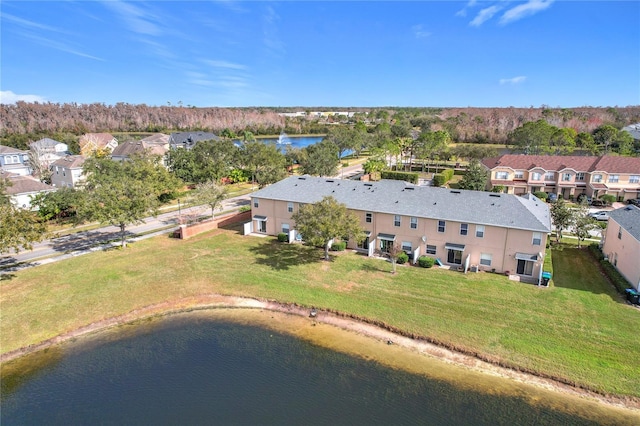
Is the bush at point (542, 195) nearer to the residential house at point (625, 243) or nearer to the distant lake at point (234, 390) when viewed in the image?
the residential house at point (625, 243)

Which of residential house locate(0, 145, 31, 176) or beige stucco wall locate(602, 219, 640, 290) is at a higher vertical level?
residential house locate(0, 145, 31, 176)

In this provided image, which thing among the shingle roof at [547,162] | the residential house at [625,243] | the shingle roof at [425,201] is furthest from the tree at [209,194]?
the shingle roof at [547,162]

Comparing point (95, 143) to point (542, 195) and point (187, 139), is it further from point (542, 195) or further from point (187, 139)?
point (542, 195)

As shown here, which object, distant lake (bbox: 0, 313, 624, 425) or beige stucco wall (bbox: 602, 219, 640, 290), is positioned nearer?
distant lake (bbox: 0, 313, 624, 425)

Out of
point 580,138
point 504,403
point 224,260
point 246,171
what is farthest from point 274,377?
point 580,138

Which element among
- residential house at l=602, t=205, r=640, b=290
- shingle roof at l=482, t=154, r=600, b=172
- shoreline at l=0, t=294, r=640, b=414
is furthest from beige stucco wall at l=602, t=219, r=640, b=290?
shingle roof at l=482, t=154, r=600, b=172

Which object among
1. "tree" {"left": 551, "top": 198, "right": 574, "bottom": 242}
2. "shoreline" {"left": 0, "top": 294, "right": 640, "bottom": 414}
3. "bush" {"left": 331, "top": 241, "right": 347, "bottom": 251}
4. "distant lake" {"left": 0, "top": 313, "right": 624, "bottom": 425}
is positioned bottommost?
"distant lake" {"left": 0, "top": 313, "right": 624, "bottom": 425}

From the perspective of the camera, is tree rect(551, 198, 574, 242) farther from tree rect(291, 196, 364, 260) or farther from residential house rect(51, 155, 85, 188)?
residential house rect(51, 155, 85, 188)

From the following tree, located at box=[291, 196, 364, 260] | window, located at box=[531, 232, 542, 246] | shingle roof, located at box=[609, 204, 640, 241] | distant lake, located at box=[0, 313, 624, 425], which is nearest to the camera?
distant lake, located at box=[0, 313, 624, 425]
